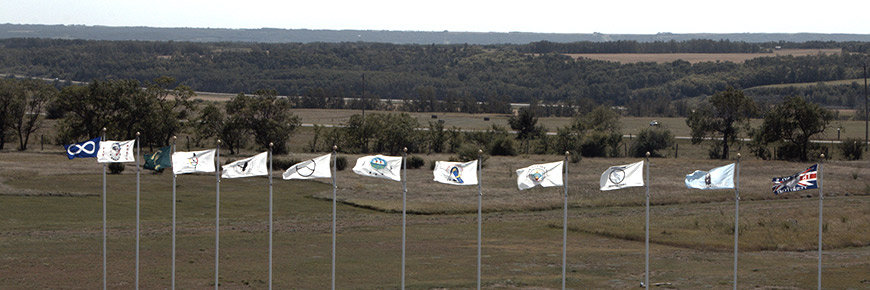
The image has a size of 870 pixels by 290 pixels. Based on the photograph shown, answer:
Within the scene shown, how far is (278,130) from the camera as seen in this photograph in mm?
104375

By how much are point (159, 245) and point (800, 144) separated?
70396 millimetres

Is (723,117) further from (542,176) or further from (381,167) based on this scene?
(381,167)

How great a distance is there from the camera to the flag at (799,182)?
33062 millimetres

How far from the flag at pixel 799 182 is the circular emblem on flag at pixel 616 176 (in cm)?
525

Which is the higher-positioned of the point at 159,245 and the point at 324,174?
the point at 324,174

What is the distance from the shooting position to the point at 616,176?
111 feet

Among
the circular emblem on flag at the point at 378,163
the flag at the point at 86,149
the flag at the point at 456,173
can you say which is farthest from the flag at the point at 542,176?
the flag at the point at 86,149

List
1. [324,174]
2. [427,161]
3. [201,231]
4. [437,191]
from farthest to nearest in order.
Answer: [427,161], [437,191], [201,231], [324,174]

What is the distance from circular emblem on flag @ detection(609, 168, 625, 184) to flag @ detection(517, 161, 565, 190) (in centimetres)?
174

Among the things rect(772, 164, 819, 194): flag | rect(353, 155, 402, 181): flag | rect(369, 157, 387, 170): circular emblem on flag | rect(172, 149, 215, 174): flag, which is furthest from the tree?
rect(172, 149, 215, 174): flag

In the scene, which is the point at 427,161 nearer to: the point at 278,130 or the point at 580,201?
the point at 278,130

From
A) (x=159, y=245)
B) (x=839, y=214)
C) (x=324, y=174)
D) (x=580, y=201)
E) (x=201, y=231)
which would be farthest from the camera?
(x=580, y=201)

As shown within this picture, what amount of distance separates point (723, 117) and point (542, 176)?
79172 mm

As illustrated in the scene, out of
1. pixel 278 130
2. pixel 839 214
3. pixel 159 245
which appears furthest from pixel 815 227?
pixel 278 130
